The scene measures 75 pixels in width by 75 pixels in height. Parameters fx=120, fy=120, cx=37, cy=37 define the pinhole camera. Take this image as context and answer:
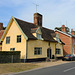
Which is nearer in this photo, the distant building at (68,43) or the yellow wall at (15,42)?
the yellow wall at (15,42)

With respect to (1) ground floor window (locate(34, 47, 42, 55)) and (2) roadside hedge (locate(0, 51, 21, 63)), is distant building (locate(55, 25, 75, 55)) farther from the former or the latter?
(2) roadside hedge (locate(0, 51, 21, 63))

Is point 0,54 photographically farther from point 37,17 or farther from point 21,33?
point 37,17

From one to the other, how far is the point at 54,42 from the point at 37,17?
7.65m

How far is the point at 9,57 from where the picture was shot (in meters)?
19.7

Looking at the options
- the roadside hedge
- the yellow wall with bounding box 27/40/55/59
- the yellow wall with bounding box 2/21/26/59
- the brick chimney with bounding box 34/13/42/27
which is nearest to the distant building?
the brick chimney with bounding box 34/13/42/27

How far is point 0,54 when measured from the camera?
61.6ft

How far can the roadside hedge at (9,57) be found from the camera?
19003 mm

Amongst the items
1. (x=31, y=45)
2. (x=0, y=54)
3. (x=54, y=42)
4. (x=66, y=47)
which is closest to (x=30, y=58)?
Result: (x=31, y=45)

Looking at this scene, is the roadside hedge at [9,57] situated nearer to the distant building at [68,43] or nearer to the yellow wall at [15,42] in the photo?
the yellow wall at [15,42]

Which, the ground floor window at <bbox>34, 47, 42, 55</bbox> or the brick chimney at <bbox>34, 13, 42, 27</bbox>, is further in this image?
the brick chimney at <bbox>34, 13, 42, 27</bbox>

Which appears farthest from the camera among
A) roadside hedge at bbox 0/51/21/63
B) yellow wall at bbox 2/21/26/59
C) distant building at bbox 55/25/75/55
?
distant building at bbox 55/25/75/55

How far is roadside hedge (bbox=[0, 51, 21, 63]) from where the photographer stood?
62.3ft

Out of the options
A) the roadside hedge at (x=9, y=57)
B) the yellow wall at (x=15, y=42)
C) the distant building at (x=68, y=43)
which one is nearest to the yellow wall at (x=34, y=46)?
the yellow wall at (x=15, y=42)

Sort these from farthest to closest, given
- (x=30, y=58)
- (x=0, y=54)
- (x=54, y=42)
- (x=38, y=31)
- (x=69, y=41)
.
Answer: (x=69, y=41) < (x=54, y=42) < (x=38, y=31) < (x=30, y=58) < (x=0, y=54)
